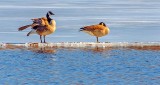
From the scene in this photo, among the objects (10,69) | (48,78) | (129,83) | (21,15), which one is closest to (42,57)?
(10,69)

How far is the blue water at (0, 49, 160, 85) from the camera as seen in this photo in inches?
406

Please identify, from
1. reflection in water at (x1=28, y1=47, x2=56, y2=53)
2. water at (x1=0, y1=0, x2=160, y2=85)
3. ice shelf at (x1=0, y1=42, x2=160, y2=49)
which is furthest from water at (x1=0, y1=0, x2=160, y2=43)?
reflection in water at (x1=28, y1=47, x2=56, y2=53)

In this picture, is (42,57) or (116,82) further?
(42,57)

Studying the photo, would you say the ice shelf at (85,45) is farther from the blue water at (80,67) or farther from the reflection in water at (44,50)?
the blue water at (80,67)

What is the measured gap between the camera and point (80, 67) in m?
11.8

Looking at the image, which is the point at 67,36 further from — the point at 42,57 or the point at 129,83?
the point at 129,83

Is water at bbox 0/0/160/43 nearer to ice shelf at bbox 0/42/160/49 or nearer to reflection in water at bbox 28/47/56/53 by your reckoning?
ice shelf at bbox 0/42/160/49

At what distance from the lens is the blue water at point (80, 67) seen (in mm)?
10312

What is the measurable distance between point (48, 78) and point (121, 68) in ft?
5.87

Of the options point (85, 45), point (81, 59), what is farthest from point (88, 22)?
point (81, 59)

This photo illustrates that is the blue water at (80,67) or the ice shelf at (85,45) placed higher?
the ice shelf at (85,45)

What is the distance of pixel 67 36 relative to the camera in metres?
17.5

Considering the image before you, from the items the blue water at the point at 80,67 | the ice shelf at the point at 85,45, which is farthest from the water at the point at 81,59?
the ice shelf at the point at 85,45

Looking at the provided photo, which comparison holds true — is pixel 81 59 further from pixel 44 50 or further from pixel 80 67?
pixel 44 50
